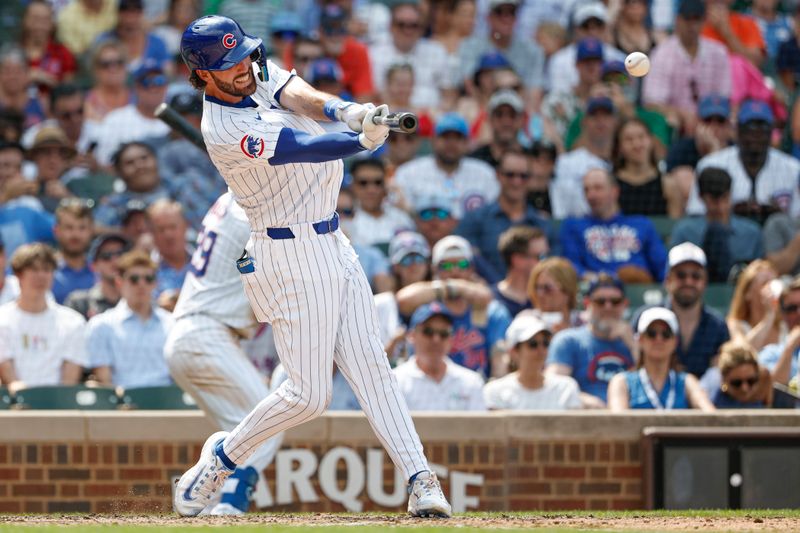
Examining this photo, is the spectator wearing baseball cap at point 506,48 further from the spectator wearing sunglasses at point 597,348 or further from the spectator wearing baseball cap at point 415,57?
the spectator wearing sunglasses at point 597,348

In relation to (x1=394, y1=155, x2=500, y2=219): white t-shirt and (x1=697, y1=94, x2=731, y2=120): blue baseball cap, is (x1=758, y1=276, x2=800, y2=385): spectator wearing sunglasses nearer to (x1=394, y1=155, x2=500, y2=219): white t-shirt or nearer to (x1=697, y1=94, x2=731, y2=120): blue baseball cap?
(x1=394, y1=155, x2=500, y2=219): white t-shirt

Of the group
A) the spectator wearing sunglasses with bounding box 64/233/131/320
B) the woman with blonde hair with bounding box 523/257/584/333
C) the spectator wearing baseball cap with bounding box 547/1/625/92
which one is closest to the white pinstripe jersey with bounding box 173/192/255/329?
the spectator wearing sunglasses with bounding box 64/233/131/320

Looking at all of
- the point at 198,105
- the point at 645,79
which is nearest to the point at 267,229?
the point at 198,105

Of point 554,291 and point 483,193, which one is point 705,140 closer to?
point 483,193

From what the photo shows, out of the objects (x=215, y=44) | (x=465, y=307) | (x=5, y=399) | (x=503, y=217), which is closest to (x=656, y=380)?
(x=465, y=307)

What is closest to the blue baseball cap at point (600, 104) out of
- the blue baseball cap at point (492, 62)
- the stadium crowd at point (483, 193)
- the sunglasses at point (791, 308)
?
the stadium crowd at point (483, 193)

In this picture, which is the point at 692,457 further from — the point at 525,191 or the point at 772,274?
the point at 525,191
